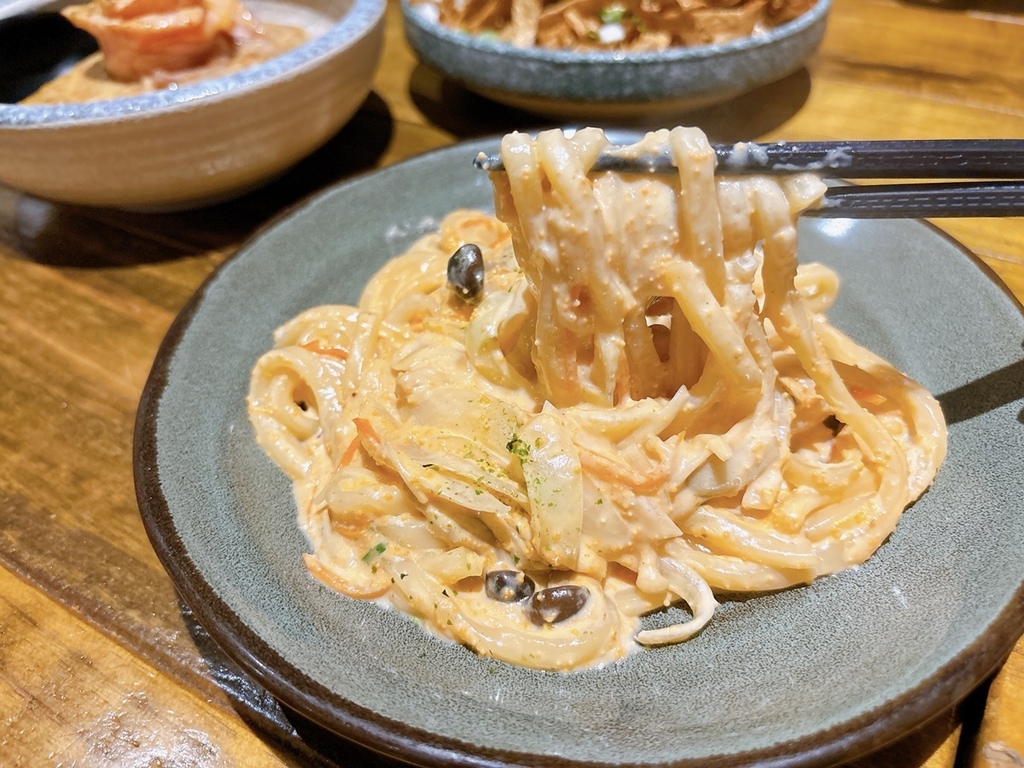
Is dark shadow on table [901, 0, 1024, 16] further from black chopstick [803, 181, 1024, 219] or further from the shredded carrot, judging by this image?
the shredded carrot

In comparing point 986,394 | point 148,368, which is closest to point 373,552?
point 148,368

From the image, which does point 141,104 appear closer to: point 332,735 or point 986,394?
point 332,735

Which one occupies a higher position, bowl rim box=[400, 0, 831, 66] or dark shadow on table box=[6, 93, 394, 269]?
bowl rim box=[400, 0, 831, 66]

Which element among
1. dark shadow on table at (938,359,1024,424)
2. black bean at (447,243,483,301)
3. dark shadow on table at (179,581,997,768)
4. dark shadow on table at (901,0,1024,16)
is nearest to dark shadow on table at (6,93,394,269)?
black bean at (447,243,483,301)

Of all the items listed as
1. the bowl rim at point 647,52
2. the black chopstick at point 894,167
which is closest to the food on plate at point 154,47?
the bowl rim at point 647,52

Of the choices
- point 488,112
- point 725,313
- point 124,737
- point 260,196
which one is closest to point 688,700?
point 725,313
